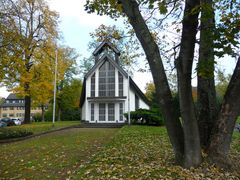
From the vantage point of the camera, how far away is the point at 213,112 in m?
6.30

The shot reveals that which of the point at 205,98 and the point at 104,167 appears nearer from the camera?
the point at 104,167

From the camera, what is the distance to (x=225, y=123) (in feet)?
18.3

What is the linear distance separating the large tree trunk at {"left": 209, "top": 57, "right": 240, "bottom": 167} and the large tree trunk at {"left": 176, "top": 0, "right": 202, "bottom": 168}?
457 mm

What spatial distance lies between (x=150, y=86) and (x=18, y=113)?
1999 inches

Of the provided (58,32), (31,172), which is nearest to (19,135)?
(31,172)

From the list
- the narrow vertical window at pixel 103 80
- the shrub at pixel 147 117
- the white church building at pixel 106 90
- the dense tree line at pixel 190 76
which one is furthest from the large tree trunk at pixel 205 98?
the narrow vertical window at pixel 103 80

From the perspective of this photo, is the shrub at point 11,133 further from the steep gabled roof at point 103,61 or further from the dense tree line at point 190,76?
the steep gabled roof at point 103,61

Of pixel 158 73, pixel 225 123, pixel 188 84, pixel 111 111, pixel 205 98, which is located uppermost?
pixel 158 73

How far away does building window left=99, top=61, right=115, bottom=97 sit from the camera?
26.4 metres

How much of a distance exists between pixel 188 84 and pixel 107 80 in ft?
71.0

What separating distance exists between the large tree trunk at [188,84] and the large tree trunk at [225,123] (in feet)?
1.50

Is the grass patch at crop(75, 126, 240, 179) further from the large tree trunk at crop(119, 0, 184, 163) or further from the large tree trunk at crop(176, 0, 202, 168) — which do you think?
the large tree trunk at crop(119, 0, 184, 163)

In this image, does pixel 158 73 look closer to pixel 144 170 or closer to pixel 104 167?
pixel 144 170

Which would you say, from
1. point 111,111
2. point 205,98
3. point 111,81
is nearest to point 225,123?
point 205,98
